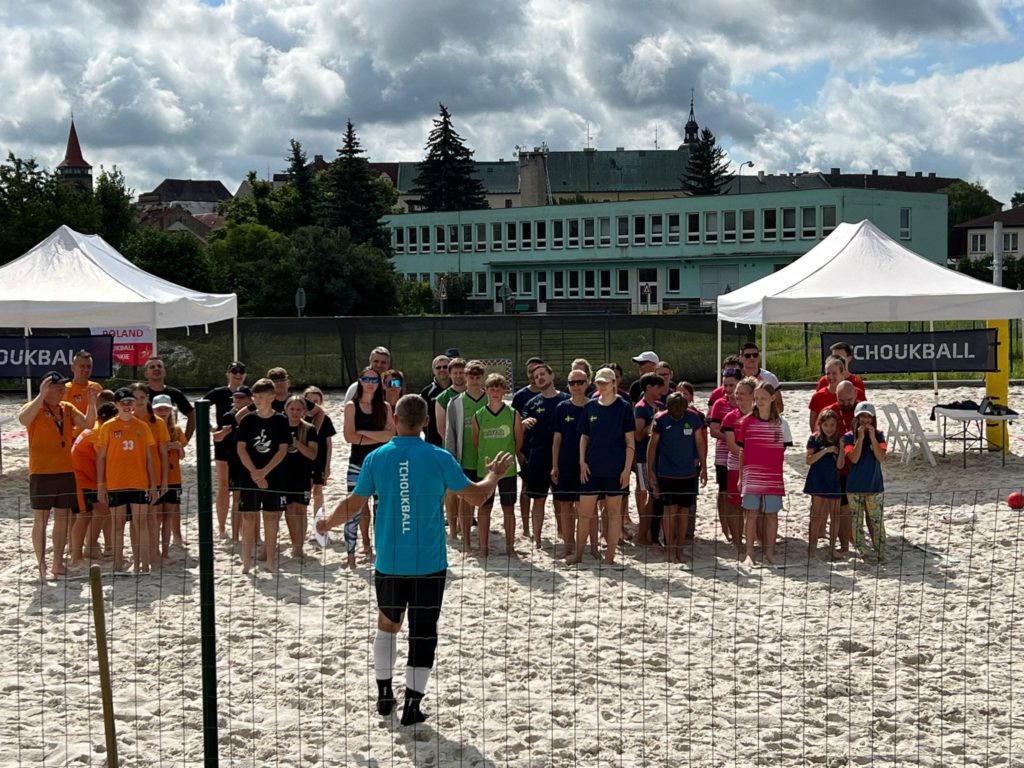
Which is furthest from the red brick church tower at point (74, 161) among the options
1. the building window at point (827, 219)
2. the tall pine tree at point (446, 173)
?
the building window at point (827, 219)

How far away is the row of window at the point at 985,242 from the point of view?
81.3 meters

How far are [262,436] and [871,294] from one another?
8144 millimetres

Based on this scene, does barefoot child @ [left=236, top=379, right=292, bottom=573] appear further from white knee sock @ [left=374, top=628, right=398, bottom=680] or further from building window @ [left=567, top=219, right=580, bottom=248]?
building window @ [left=567, top=219, right=580, bottom=248]

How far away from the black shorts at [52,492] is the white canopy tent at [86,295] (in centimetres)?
563

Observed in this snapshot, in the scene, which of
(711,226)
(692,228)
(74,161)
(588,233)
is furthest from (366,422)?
(74,161)

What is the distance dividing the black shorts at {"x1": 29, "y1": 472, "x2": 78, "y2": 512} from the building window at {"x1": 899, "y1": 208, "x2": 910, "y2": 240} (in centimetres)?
5321

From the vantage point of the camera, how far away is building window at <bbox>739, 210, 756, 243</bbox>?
59.0 metres

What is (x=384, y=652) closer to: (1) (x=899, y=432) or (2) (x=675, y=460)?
(2) (x=675, y=460)

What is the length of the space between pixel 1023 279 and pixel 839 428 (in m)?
58.3

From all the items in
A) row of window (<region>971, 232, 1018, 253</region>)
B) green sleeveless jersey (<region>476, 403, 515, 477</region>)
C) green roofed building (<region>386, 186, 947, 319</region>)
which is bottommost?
green sleeveless jersey (<region>476, 403, 515, 477</region>)

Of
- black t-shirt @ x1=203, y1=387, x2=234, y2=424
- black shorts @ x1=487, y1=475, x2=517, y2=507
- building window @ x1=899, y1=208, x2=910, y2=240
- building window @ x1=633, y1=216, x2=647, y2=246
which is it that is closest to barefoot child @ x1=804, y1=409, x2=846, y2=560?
black shorts @ x1=487, y1=475, x2=517, y2=507

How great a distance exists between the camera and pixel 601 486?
9.50 metres

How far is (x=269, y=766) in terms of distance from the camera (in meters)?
5.68

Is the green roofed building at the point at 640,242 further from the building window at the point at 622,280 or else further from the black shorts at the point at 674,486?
the black shorts at the point at 674,486
